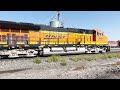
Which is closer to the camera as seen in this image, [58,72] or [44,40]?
[58,72]

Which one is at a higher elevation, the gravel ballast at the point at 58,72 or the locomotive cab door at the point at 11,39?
the locomotive cab door at the point at 11,39

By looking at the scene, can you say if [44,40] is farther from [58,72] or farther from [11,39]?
[58,72]

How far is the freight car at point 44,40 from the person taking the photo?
23375 mm

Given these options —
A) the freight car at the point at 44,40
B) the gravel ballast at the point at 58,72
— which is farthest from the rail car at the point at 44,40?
the gravel ballast at the point at 58,72

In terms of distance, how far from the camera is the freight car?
2338cm

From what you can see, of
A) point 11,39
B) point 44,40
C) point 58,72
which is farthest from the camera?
point 44,40

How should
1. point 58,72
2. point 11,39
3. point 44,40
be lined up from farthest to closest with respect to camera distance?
1. point 44,40
2. point 11,39
3. point 58,72

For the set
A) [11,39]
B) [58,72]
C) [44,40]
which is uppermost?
[11,39]

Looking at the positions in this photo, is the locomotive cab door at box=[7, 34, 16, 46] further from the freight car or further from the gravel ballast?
the gravel ballast

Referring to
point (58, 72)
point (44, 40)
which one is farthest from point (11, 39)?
point (58, 72)

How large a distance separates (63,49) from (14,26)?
25.4 ft

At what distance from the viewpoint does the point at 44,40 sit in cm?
2733

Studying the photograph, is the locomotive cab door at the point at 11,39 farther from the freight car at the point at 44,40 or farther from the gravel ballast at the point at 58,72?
the gravel ballast at the point at 58,72
